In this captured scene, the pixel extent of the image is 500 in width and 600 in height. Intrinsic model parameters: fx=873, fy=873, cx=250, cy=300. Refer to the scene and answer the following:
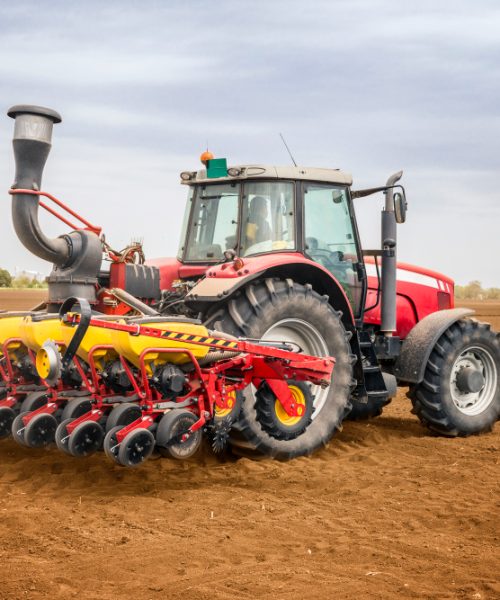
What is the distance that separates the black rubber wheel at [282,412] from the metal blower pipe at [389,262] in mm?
1956

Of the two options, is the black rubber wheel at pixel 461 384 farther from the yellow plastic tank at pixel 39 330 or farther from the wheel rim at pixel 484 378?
the yellow plastic tank at pixel 39 330

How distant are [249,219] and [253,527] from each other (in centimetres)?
334

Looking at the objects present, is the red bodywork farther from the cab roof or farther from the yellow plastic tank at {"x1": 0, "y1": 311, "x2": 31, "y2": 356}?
the yellow plastic tank at {"x1": 0, "y1": 311, "x2": 31, "y2": 356}

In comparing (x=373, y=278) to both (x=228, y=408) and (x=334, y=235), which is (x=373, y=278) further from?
(x=228, y=408)

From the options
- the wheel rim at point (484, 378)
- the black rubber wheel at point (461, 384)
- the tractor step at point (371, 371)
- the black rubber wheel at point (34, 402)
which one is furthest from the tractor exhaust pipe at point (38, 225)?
the wheel rim at point (484, 378)

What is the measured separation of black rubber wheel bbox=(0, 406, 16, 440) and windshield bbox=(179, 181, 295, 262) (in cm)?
236

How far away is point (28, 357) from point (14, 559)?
274 cm

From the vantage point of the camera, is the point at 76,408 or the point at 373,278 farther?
the point at 373,278

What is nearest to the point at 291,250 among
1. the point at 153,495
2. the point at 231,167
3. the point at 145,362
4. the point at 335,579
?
the point at 231,167

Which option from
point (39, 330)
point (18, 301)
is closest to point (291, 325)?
point (39, 330)

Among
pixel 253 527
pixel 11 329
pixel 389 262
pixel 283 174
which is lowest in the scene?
pixel 253 527

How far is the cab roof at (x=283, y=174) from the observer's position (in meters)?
7.87

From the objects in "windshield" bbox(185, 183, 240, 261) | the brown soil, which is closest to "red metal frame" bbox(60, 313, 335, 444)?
"windshield" bbox(185, 183, 240, 261)

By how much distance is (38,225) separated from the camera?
7.23 m
